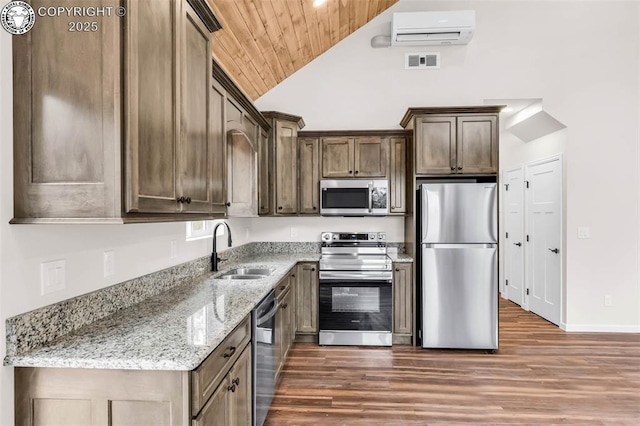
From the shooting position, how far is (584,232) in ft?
13.4

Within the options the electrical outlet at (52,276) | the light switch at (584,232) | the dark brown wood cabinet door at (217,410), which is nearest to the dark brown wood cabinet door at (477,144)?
the light switch at (584,232)

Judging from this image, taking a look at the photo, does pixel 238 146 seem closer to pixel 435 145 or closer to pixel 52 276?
pixel 52 276

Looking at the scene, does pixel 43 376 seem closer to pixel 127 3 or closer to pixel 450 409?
pixel 127 3

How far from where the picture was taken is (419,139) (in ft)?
12.1

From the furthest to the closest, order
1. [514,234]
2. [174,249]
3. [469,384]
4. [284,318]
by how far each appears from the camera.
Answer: [514,234]
[284,318]
[469,384]
[174,249]

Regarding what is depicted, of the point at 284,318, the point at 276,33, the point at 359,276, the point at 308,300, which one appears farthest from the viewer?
the point at 308,300

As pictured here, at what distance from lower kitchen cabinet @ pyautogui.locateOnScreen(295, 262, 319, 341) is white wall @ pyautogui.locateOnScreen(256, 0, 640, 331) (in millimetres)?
1965

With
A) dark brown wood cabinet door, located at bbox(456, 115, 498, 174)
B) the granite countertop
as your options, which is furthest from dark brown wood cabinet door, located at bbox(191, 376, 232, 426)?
dark brown wood cabinet door, located at bbox(456, 115, 498, 174)

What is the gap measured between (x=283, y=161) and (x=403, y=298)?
1.95 m

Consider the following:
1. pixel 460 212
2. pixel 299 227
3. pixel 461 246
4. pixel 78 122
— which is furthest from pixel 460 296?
pixel 78 122

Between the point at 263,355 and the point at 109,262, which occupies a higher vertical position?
the point at 109,262

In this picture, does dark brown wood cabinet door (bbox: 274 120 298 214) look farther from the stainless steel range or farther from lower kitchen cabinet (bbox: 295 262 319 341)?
the stainless steel range

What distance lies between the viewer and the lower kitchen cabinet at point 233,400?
136cm

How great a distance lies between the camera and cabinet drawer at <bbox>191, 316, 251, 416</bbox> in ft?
4.08
